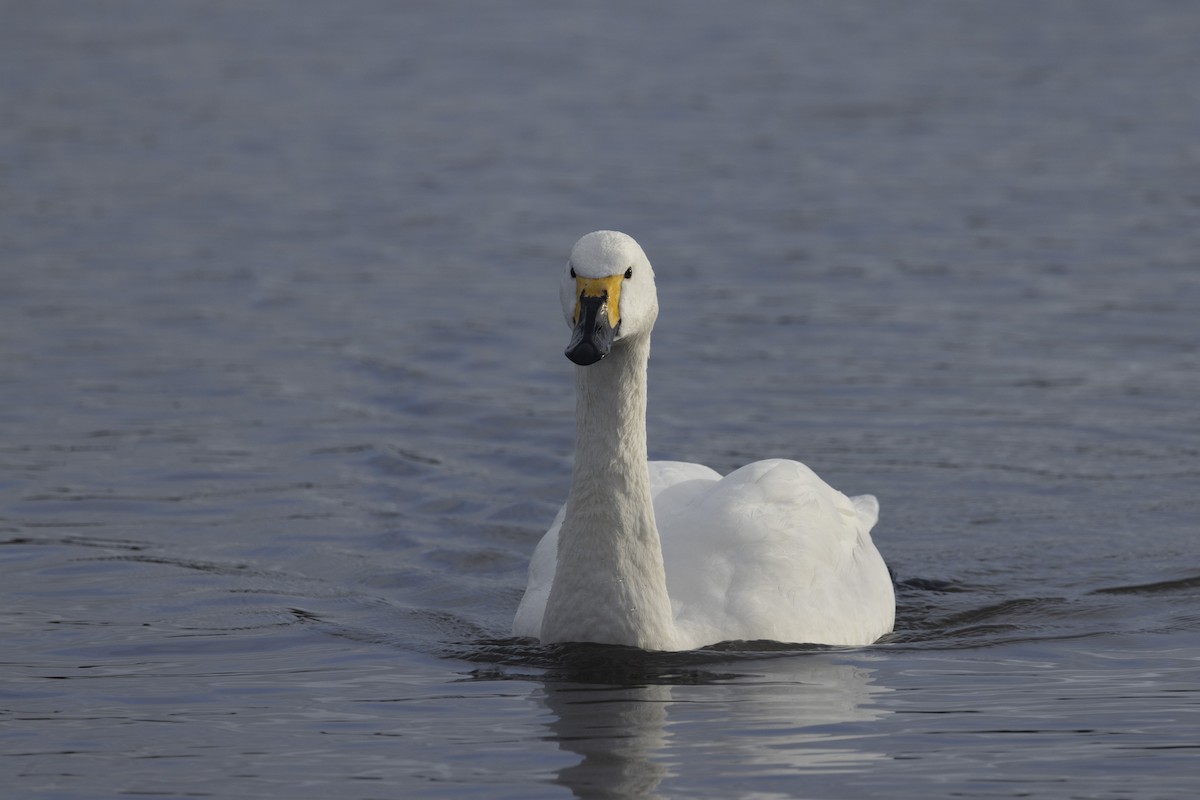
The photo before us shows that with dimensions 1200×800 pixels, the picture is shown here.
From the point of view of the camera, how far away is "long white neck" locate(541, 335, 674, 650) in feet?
29.0

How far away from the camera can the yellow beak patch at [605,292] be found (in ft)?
27.4

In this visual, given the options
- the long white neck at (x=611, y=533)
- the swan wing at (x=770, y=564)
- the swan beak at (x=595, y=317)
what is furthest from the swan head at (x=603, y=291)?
the swan wing at (x=770, y=564)

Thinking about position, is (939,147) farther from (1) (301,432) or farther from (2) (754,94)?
(1) (301,432)

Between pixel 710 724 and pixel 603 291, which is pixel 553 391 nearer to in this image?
pixel 603 291

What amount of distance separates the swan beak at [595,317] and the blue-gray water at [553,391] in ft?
4.87

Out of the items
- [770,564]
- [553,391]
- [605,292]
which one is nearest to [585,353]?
[605,292]

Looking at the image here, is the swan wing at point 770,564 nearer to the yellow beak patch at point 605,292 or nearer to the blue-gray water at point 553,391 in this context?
the blue-gray water at point 553,391

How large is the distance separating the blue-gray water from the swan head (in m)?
1.49

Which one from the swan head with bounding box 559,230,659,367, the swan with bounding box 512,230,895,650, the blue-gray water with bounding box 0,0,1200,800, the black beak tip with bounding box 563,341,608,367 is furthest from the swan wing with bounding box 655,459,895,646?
the black beak tip with bounding box 563,341,608,367

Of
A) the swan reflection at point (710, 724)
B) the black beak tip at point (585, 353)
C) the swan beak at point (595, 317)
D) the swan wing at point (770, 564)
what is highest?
the swan beak at point (595, 317)

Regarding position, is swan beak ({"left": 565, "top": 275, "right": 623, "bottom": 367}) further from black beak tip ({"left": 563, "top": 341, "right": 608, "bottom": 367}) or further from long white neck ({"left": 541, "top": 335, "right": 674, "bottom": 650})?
long white neck ({"left": 541, "top": 335, "right": 674, "bottom": 650})

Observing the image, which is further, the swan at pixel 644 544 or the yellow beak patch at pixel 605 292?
the swan at pixel 644 544

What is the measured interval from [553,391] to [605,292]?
7.20 m

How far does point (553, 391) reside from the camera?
1553 cm
